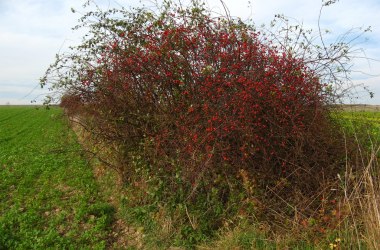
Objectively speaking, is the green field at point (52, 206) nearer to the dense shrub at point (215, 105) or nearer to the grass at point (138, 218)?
the grass at point (138, 218)

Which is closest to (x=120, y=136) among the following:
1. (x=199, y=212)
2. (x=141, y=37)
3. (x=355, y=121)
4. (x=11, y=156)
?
(x=141, y=37)

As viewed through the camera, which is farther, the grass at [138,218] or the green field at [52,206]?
the green field at [52,206]

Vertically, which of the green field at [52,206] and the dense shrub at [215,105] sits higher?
the dense shrub at [215,105]

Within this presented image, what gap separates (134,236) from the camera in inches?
247

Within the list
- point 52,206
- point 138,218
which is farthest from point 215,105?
point 52,206

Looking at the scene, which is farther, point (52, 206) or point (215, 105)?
point (52, 206)

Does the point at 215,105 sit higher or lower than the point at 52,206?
higher

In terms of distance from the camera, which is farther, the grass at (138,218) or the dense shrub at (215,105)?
the dense shrub at (215,105)

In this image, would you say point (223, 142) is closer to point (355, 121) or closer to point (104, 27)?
point (355, 121)

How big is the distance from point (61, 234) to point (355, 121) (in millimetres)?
5349

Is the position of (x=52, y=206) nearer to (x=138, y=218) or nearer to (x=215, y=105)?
(x=138, y=218)

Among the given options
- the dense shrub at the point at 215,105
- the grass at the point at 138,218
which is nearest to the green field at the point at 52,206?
the grass at the point at 138,218

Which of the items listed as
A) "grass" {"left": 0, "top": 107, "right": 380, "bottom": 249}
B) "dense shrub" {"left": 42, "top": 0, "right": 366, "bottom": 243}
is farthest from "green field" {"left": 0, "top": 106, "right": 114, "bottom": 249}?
"dense shrub" {"left": 42, "top": 0, "right": 366, "bottom": 243}

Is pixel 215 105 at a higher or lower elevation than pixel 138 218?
higher
